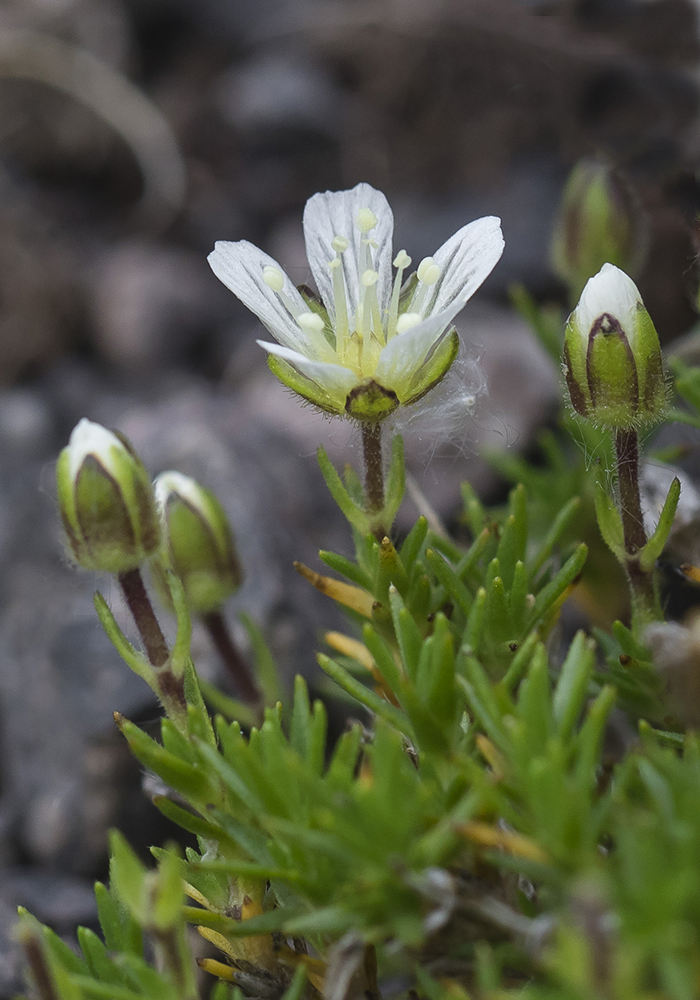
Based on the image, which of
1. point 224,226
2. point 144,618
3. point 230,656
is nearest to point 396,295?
point 144,618

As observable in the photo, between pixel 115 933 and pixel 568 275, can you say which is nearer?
pixel 115 933

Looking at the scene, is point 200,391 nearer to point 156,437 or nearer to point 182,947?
point 156,437

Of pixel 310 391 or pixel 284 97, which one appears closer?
pixel 310 391

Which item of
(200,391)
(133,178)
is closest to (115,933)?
(200,391)

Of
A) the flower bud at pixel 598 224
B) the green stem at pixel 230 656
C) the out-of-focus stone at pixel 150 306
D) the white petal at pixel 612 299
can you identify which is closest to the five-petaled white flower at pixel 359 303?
the white petal at pixel 612 299

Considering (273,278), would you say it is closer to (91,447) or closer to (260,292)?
(260,292)

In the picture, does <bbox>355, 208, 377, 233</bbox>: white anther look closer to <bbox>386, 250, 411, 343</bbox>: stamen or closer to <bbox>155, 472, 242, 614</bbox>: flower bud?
<bbox>386, 250, 411, 343</bbox>: stamen

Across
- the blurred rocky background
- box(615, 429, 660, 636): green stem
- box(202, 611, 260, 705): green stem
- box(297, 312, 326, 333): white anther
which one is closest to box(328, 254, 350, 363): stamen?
box(297, 312, 326, 333): white anther
